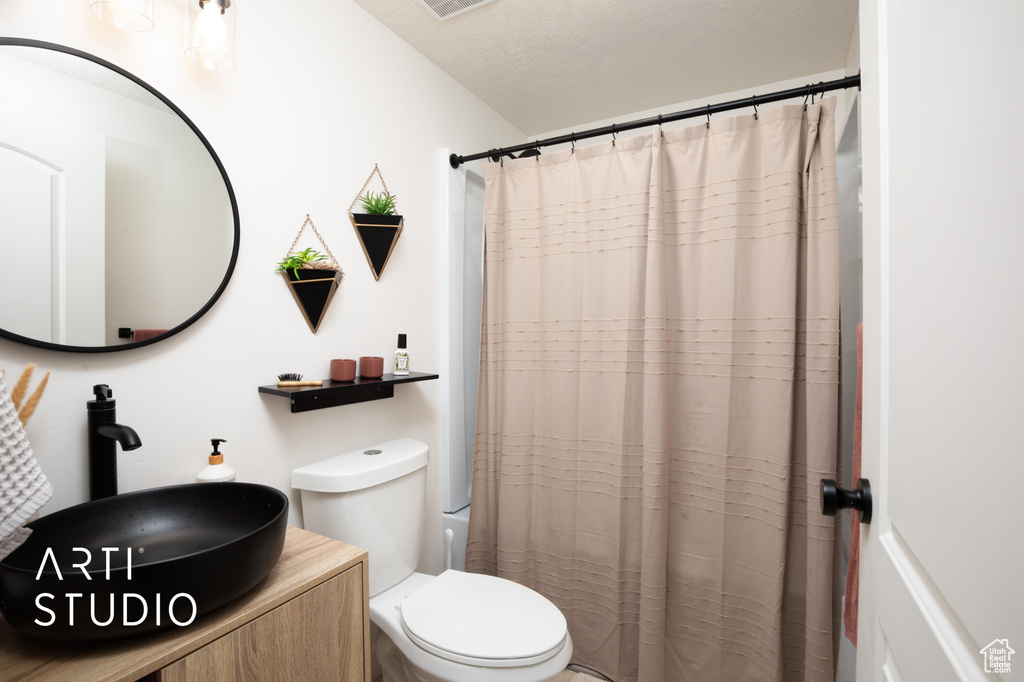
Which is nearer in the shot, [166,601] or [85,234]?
[166,601]

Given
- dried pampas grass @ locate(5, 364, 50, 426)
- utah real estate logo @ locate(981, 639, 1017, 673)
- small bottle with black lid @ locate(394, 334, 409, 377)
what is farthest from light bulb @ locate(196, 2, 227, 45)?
utah real estate logo @ locate(981, 639, 1017, 673)

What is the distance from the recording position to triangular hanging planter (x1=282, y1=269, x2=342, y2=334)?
147 centimetres

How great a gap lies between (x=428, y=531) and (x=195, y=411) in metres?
1.12

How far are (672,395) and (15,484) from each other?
5.47ft

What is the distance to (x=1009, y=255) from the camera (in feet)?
1.27

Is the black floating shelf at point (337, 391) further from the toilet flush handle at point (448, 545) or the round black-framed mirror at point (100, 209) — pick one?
the toilet flush handle at point (448, 545)

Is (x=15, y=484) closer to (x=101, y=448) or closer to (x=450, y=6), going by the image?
(x=101, y=448)

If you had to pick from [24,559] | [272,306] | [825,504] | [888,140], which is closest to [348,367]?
[272,306]

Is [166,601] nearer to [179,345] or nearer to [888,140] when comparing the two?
[179,345]

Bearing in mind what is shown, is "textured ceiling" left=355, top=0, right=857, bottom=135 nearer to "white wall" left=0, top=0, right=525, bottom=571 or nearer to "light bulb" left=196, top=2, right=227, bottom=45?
"white wall" left=0, top=0, right=525, bottom=571

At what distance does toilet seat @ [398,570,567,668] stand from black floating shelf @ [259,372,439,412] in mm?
631

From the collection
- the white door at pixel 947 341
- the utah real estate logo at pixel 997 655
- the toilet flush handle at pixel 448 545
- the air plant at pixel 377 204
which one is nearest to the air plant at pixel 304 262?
the air plant at pixel 377 204

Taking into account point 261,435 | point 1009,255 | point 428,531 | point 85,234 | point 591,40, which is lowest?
point 428,531

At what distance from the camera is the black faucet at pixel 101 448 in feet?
3.32
